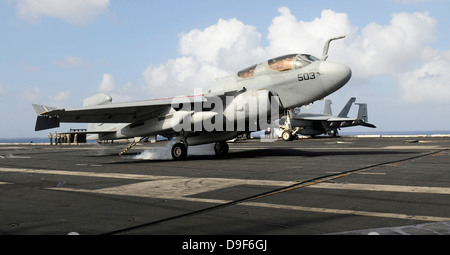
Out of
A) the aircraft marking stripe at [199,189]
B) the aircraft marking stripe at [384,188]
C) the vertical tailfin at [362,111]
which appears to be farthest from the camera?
the vertical tailfin at [362,111]

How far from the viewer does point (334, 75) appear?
1387 centimetres

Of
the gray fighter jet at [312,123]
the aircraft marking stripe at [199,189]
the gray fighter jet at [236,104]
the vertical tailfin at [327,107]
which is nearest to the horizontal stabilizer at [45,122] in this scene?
the gray fighter jet at [236,104]

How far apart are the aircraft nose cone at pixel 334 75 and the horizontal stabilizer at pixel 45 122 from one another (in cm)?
1193

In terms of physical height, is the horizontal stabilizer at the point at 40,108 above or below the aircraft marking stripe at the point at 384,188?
above

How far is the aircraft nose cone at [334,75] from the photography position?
13.9 metres

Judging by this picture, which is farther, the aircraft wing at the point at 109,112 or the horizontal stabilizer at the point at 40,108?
the aircraft wing at the point at 109,112

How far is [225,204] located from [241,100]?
896 cm

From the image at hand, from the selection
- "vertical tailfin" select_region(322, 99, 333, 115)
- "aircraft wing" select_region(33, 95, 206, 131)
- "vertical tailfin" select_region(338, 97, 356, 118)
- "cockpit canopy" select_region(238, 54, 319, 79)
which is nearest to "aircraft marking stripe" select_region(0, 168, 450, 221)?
"aircraft wing" select_region(33, 95, 206, 131)

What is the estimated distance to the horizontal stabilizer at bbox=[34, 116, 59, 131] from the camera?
14.8 meters

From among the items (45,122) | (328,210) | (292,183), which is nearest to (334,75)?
(292,183)

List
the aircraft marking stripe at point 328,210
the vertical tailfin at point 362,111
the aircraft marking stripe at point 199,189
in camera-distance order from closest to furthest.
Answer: the aircraft marking stripe at point 328,210
the aircraft marking stripe at point 199,189
the vertical tailfin at point 362,111

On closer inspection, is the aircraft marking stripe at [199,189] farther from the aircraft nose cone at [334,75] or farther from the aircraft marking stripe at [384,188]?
the aircraft nose cone at [334,75]
